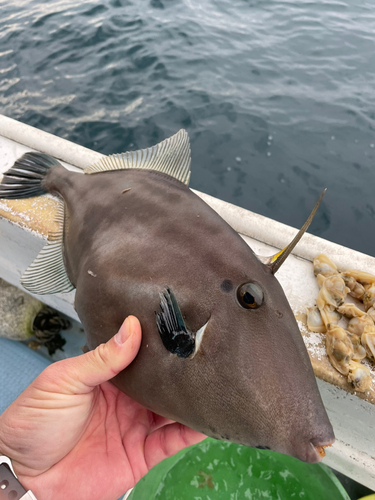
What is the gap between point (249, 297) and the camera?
1.10 metres

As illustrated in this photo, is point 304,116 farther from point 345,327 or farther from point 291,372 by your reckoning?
point 291,372

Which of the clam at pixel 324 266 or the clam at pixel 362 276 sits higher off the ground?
the clam at pixel 362 276

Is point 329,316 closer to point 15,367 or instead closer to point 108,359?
point 108,359

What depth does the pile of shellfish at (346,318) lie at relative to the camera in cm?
157

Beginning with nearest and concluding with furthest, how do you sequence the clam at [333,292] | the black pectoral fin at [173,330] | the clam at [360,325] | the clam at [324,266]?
1. the black pectoral fin at [173,330]
2. the clam at [360,325]
3. the clam at [333,292]
4. the clam at [324,266]

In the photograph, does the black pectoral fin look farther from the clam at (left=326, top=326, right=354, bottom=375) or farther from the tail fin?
the tail fin

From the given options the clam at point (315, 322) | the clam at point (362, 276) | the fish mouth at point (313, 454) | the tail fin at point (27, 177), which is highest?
the fish mouth at point (313, 454)

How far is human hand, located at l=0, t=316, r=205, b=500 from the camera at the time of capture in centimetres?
124

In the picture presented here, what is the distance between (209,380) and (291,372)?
0.78 feet

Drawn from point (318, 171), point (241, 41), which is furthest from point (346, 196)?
point (241, 41)

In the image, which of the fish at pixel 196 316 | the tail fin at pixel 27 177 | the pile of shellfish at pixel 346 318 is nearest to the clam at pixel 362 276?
the pile of shellfish at pixel 346 318

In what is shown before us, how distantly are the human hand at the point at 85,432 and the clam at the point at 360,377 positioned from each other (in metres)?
0.70

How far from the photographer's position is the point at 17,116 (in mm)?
5758

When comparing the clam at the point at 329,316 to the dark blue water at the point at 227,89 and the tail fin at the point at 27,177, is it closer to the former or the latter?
the tail fin at the point at 27,177
